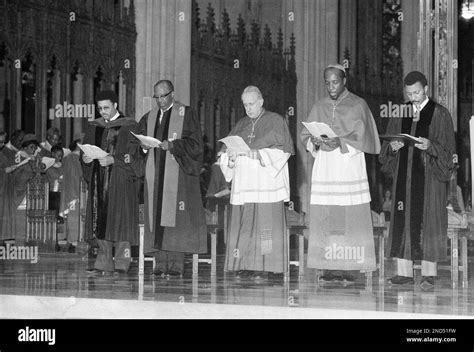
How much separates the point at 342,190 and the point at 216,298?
1.92 metres

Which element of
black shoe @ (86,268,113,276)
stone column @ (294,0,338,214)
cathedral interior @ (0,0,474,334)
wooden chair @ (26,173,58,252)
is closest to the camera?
cathedral interior @ (0,0,474,334)

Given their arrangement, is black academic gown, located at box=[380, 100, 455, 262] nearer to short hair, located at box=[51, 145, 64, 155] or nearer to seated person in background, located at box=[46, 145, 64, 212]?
short hair, located at box=[51, 145, 64, 155]

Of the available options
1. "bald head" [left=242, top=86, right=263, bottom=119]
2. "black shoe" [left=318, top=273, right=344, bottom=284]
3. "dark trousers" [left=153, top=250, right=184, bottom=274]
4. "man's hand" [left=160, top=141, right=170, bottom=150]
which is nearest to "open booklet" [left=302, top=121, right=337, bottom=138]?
"bald head" [left=242, top=86, right=263, bottom=119]

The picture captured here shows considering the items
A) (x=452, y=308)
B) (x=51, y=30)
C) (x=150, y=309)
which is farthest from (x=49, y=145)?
(x=452, y=308)

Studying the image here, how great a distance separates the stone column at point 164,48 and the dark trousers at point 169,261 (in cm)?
337

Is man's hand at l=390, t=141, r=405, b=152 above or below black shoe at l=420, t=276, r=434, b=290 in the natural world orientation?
above

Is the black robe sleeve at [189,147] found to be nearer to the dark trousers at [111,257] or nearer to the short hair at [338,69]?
A: the dark trousers at [111,257]

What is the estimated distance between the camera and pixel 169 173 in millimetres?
11195

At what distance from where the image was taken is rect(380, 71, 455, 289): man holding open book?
10.1 metres

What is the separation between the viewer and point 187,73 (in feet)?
47.5

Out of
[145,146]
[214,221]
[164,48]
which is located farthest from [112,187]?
[164,48]

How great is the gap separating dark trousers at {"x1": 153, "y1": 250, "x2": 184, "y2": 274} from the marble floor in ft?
0.52

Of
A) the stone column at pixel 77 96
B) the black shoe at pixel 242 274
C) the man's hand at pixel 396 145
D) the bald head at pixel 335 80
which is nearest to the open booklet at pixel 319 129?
the bald head at pixel 335 80

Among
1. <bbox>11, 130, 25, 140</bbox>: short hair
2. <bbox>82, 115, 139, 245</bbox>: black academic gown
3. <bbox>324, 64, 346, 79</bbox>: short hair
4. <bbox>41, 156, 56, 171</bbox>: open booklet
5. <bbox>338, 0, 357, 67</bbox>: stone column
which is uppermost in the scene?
<bbox>338, 0, 357, 67</bbox>: stone column
